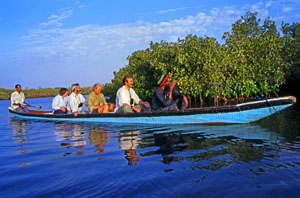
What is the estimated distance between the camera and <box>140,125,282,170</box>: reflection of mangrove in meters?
4.24

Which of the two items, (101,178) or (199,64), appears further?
(199,64)

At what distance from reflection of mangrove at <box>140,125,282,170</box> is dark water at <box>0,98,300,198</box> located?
0.01 metres

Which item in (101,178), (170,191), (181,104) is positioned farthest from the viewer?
(181,104)

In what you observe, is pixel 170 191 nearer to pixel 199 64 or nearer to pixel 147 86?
pixel 199 64

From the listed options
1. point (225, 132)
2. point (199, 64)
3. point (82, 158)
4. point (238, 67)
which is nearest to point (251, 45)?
point (238, 67)

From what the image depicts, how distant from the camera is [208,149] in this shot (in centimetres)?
496

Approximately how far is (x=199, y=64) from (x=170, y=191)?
51.9 feet

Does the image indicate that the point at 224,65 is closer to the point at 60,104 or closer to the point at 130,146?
the point at 60,104

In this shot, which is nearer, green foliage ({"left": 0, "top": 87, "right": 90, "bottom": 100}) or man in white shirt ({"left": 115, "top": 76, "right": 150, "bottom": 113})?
man in white shirt ({"left": 115, "top": 76, "right": 150, "bottom": 113})

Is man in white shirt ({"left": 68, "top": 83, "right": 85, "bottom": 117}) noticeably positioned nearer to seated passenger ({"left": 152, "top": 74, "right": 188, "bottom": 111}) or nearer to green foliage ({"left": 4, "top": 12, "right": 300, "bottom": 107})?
seated passenger ({"left": 152, "top": 74, "right": 188, "bottom": 111})

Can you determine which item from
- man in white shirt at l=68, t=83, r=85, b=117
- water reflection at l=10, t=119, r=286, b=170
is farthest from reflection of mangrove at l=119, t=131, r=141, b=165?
man in white shirt at l=68, t=83, r=85, b=117

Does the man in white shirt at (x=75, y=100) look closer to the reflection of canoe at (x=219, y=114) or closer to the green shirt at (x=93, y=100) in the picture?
the green shirt at (x=93, y=100)

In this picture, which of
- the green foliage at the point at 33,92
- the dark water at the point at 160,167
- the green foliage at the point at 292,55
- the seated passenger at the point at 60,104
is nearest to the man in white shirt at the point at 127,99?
the dark water at the point at 160,167

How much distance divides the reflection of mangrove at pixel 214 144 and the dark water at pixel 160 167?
0.01 metres
